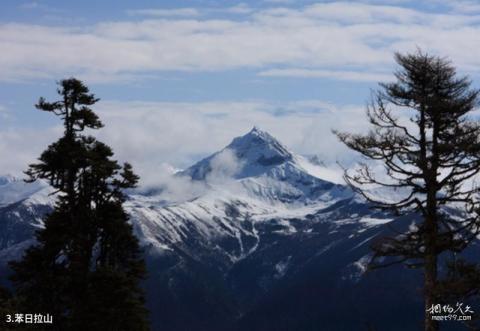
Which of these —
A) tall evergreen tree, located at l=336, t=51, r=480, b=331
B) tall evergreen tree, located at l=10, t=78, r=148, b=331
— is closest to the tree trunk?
tall evergreen tree, located at l=336, t=51, r=480, b=331

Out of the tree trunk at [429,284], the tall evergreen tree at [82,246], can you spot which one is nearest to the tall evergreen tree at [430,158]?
the tree trunk at [429,284]

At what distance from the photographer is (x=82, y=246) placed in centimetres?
5547

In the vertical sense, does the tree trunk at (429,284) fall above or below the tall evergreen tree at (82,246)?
below

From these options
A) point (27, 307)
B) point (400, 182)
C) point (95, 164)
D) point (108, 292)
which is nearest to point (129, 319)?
point (108, 292)

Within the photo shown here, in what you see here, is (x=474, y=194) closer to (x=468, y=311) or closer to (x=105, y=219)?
(x=468, y=311)

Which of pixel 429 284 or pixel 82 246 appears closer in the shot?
pixel 429 284

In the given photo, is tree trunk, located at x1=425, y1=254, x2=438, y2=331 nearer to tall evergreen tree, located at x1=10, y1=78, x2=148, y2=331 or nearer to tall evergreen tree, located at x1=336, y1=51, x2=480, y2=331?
tall evergreen tree, located at x1=336, y1=51, x2=480, y2=331

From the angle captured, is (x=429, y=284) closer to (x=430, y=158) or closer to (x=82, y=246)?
(x=430, y=158)

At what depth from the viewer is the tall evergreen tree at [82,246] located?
5441 centimetres

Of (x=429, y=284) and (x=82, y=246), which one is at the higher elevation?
(x=82, y=246)

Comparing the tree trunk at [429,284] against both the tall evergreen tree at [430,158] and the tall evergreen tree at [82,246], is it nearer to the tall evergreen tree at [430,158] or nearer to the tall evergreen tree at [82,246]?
the tall evergreen tree at [430,158]

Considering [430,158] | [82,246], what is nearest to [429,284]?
[430,158]

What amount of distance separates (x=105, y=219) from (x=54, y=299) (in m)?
5.99

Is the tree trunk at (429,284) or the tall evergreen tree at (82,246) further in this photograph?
the tall evergreen tree at (82,246)
